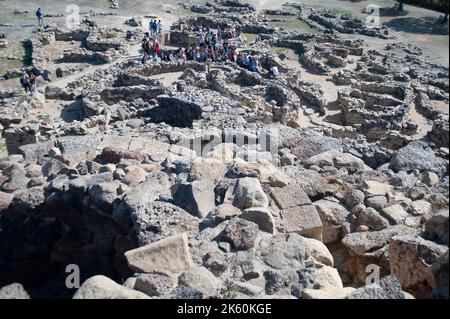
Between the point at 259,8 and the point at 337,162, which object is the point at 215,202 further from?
the point at 259,8

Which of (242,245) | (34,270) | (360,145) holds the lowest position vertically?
(34,270)

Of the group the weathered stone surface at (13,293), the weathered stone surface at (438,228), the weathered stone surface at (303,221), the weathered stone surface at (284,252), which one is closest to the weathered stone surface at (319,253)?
the weathered stone surface at (284,252)

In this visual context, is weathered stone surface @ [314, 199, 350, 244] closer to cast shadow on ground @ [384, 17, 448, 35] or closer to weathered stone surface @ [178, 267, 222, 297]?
weathered stone surface @ [178, 267, 222, 297]

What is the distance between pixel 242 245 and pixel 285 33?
27793 mm

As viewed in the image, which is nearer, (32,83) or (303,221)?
(303,221)

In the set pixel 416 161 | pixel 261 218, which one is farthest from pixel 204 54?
pixel 261 218

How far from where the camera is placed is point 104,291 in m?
5.71

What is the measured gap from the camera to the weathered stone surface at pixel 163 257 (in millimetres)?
6453

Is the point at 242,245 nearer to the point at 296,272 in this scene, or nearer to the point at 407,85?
the point at 296,272

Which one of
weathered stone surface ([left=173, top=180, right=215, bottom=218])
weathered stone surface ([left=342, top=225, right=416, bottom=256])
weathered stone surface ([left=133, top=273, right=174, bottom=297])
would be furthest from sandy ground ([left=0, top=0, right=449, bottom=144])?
weathered stone surface ([left=133, top=273, right=174, bottom=297])

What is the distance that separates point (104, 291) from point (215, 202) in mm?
2911

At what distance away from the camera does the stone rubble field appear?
642 centimetres

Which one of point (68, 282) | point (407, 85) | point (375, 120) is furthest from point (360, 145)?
point (407, 85)

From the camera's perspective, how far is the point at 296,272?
257 inches
